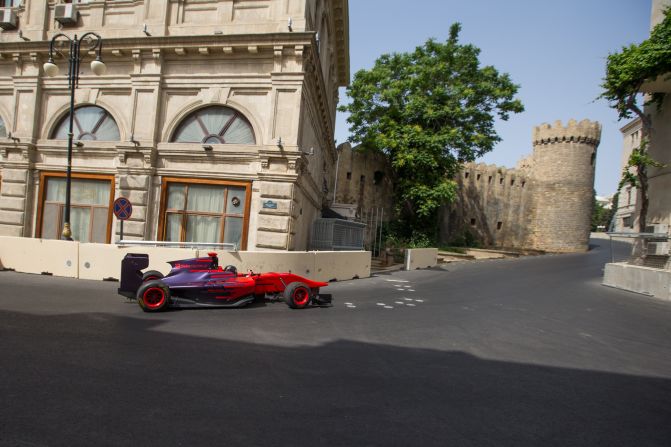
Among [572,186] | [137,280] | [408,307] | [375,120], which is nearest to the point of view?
[137,280]

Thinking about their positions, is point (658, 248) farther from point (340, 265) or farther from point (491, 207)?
point (491, 207)

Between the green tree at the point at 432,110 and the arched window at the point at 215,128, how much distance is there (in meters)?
14.5

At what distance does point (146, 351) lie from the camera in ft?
15.9

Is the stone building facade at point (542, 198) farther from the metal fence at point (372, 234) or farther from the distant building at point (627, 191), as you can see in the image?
the metal fence at point (372, 234)

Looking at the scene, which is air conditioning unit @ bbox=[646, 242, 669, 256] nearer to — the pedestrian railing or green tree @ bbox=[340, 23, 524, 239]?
the pedestrian railing

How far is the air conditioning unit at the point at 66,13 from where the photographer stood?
47.8 feet

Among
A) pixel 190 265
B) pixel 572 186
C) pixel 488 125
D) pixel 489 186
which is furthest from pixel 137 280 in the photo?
pixel 572 186

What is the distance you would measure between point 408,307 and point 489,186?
32767 millimetres

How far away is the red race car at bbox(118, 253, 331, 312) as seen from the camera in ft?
23.7

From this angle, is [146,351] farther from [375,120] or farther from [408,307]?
[375,120]

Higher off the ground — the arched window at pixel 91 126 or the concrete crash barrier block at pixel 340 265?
the arched window at pixel 91 126

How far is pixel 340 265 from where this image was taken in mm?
13375

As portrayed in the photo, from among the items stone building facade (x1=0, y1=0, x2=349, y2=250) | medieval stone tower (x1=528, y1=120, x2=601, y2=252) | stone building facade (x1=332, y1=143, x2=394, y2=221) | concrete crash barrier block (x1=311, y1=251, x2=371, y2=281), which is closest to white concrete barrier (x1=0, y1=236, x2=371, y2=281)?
concrete crash barrier block (x1=311, y1=251, x2=371, y2=281)

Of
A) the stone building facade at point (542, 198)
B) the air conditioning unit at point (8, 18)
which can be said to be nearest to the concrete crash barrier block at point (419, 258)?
the stone building facade at point (542, 198)
